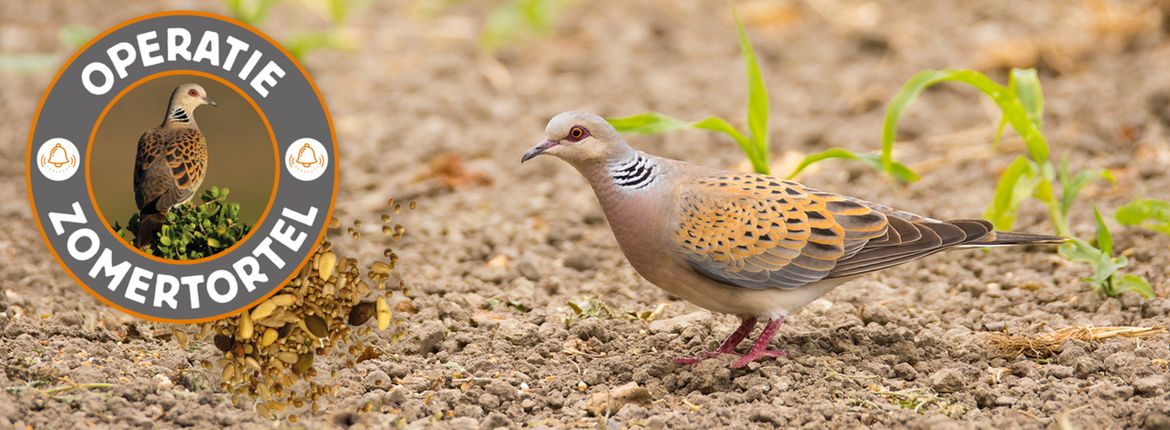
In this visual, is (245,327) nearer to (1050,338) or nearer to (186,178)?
(186,178)

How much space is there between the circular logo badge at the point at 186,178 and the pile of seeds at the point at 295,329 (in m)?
0.07

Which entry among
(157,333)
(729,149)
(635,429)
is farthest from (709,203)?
(729,149)

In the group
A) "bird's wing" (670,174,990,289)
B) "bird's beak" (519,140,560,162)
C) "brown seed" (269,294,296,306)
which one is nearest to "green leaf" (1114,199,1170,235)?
"bird's wing" (670,174,990,289)

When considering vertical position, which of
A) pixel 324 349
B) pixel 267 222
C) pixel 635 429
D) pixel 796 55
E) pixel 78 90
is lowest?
pixel 635 429

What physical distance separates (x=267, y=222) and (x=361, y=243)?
216 cm

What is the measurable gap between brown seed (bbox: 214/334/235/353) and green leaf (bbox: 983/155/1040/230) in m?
3.15

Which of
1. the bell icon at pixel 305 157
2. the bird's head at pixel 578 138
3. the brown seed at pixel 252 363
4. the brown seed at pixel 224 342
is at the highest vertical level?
the bird's head at pixel 578 138

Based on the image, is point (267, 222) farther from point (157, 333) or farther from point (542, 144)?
point (542, 144)

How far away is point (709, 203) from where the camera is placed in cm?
463

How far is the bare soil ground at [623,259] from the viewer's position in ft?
13.8

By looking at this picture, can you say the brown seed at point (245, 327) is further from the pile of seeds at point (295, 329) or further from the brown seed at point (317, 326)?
the brown seed at point (317, 326)

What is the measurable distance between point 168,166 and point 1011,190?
336 cm

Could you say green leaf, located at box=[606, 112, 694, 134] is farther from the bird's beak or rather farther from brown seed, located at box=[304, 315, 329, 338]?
brown seed, located at box=[304, 315, 329, 338]

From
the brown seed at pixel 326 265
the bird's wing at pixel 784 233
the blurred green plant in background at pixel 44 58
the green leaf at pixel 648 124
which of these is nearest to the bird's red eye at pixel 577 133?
the bird's wing at pixel 784 233
